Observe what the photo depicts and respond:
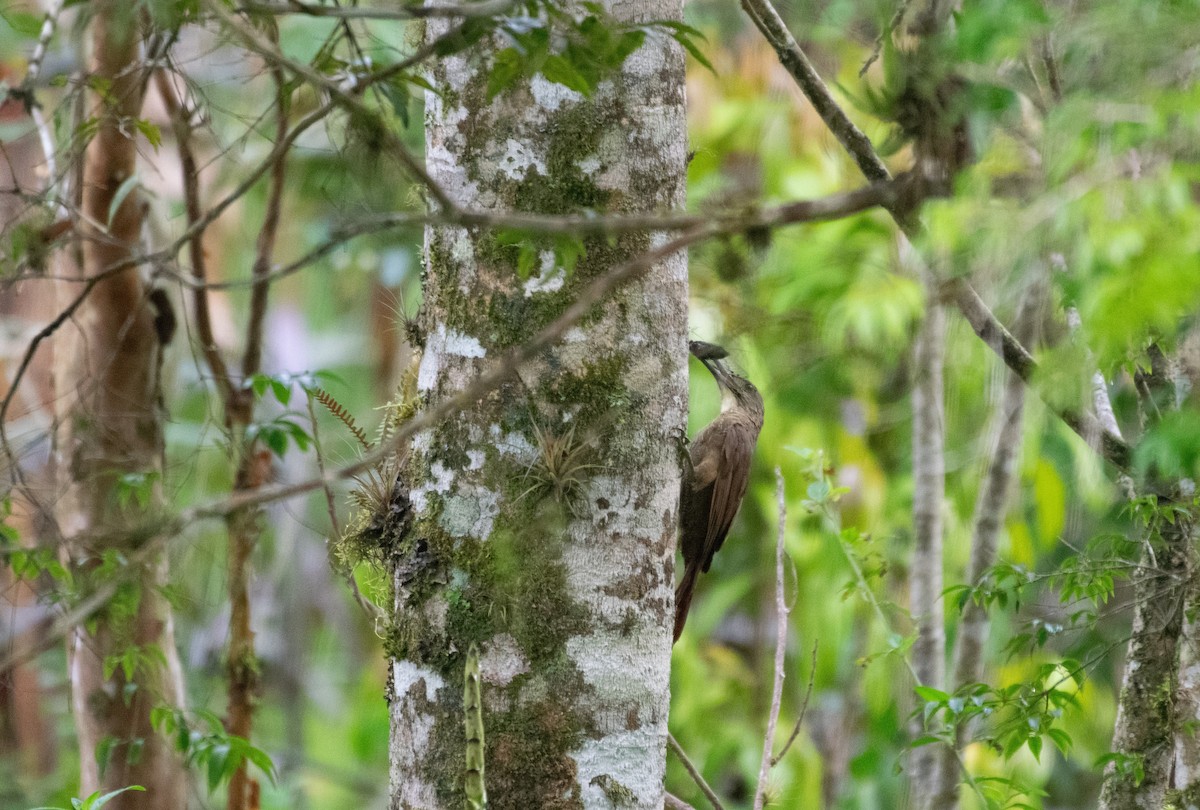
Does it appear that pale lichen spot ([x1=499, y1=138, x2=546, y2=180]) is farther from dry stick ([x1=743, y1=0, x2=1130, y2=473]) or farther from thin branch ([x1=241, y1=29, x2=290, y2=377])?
thin branch ([x1=241, y1=29, x2=290, y2=377])

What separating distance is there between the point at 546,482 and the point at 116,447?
5.26 ft

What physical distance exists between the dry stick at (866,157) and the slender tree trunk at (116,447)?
149 cm

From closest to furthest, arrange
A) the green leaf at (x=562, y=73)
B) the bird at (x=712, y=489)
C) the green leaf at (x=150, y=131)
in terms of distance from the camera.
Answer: the green leaf at (x=562, y=73)
the green leaf at (x=150, y=131)
the bird at (x=712, y=489)

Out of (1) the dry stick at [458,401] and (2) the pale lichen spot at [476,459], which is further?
(2) the pale lichen spot at [476,459]

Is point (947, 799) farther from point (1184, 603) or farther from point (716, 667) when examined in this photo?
point (716, 667)

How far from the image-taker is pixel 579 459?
1.58 m

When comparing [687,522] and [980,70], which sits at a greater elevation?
[980,70]

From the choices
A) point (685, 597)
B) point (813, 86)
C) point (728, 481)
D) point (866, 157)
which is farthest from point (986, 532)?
point (813, 86)

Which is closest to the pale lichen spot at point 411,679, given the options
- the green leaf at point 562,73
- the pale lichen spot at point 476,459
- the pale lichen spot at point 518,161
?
the pale lichen spot at point 476,459

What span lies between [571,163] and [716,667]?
3.73 metres

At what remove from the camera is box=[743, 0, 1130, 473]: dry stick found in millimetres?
1882

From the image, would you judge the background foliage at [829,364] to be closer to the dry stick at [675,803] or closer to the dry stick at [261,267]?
the dry stick at [261,267]

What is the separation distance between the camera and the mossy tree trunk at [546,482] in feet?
5.09

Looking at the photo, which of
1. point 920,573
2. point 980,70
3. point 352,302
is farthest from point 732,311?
point 352,302
